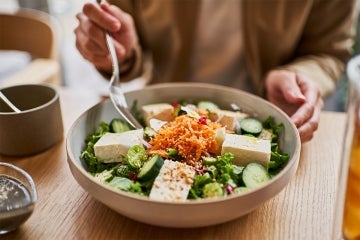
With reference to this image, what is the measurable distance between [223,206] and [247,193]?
51 millimetres

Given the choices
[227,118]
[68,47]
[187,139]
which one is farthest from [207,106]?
[68,47]

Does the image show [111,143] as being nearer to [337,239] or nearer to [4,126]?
[4,126]

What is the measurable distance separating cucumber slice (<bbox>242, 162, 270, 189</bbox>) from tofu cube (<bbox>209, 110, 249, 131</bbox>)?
0.19 m

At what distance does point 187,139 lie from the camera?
0.99 metres

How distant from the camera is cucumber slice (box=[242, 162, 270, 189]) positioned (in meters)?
0.88

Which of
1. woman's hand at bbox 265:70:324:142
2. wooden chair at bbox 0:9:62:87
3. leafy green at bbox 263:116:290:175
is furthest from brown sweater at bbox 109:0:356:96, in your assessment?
leafy green at bbox 263:116:290:175

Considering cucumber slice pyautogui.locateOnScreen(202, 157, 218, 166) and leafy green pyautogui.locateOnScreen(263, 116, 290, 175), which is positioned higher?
cucumber slice pyautogui.locateOnScreen(202, 157, 218, 166)

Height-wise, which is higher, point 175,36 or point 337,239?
point 337,239

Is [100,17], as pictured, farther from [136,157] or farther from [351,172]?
[351,172]

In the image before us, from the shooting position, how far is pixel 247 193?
773 mm

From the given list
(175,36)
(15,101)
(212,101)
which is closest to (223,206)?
(212,101)

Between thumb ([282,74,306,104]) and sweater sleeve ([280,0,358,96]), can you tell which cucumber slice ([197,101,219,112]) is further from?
sweater sleeve ([280,0,358,96])

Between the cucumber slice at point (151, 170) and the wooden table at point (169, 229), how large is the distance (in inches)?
3.9

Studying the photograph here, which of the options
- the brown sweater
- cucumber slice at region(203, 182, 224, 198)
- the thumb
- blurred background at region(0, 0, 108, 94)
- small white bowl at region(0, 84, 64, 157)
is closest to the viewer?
cucumber slice at region(203, 182, 224, 198)
